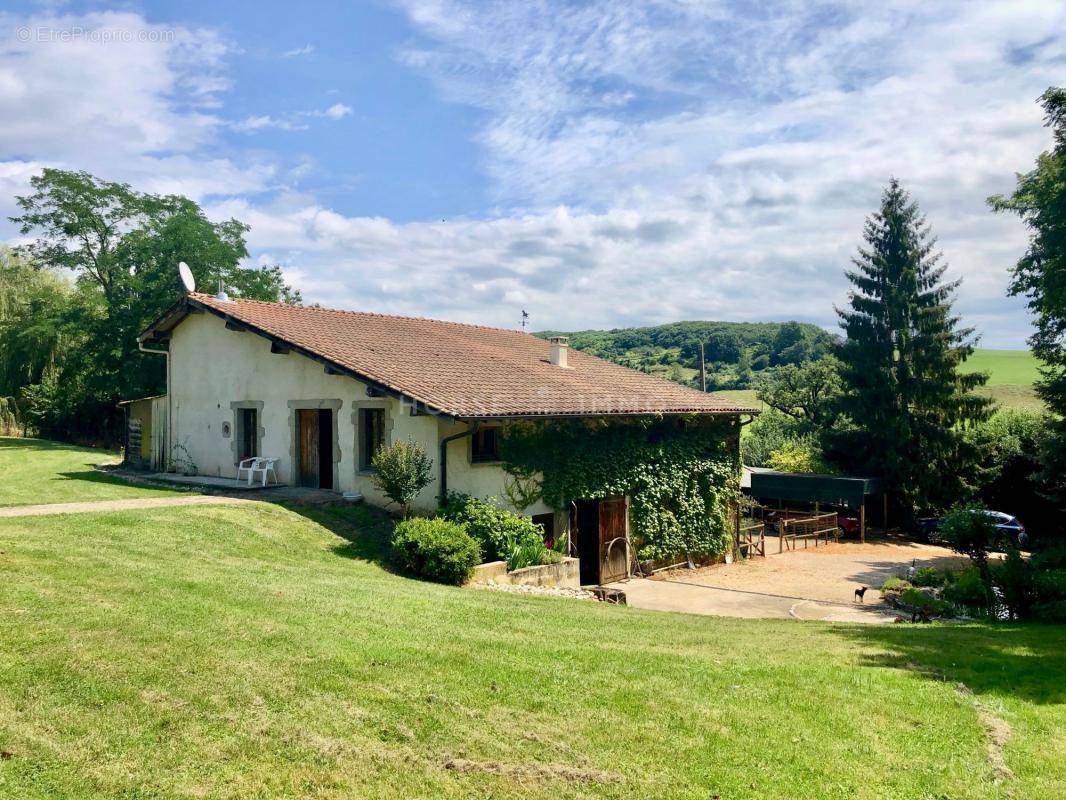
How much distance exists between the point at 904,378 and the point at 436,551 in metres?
27.1

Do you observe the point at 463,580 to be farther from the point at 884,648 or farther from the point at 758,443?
the point at 758,443

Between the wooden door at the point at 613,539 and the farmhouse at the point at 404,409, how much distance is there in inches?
1.9

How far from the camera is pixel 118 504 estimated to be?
1386cm

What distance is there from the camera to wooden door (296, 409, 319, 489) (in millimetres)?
17484

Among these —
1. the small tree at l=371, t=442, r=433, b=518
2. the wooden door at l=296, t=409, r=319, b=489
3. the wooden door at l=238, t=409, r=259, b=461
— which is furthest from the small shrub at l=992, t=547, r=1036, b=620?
the wooden door at l=238, t=409, r=259, b=461

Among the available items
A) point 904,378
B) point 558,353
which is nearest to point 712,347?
point 904,378

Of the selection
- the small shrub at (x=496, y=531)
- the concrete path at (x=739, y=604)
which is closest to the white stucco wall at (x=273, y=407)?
the small shrub at (x=496, y=531)

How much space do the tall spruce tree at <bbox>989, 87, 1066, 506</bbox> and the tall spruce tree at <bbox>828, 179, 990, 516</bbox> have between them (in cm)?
485

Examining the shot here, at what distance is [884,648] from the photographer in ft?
28.4

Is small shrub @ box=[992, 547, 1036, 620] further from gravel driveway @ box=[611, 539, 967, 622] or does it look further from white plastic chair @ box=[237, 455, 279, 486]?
white plastic chair @ box=[237, 455, 279, 486]

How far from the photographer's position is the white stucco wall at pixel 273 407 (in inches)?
590

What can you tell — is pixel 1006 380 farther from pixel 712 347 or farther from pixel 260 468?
pixel 260 468

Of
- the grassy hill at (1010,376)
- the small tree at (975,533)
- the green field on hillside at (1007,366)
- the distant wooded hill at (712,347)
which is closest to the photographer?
the small tree at (975,533)

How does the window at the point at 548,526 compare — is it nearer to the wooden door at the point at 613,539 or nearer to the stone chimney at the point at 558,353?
the wooden door at the point at 613,539
